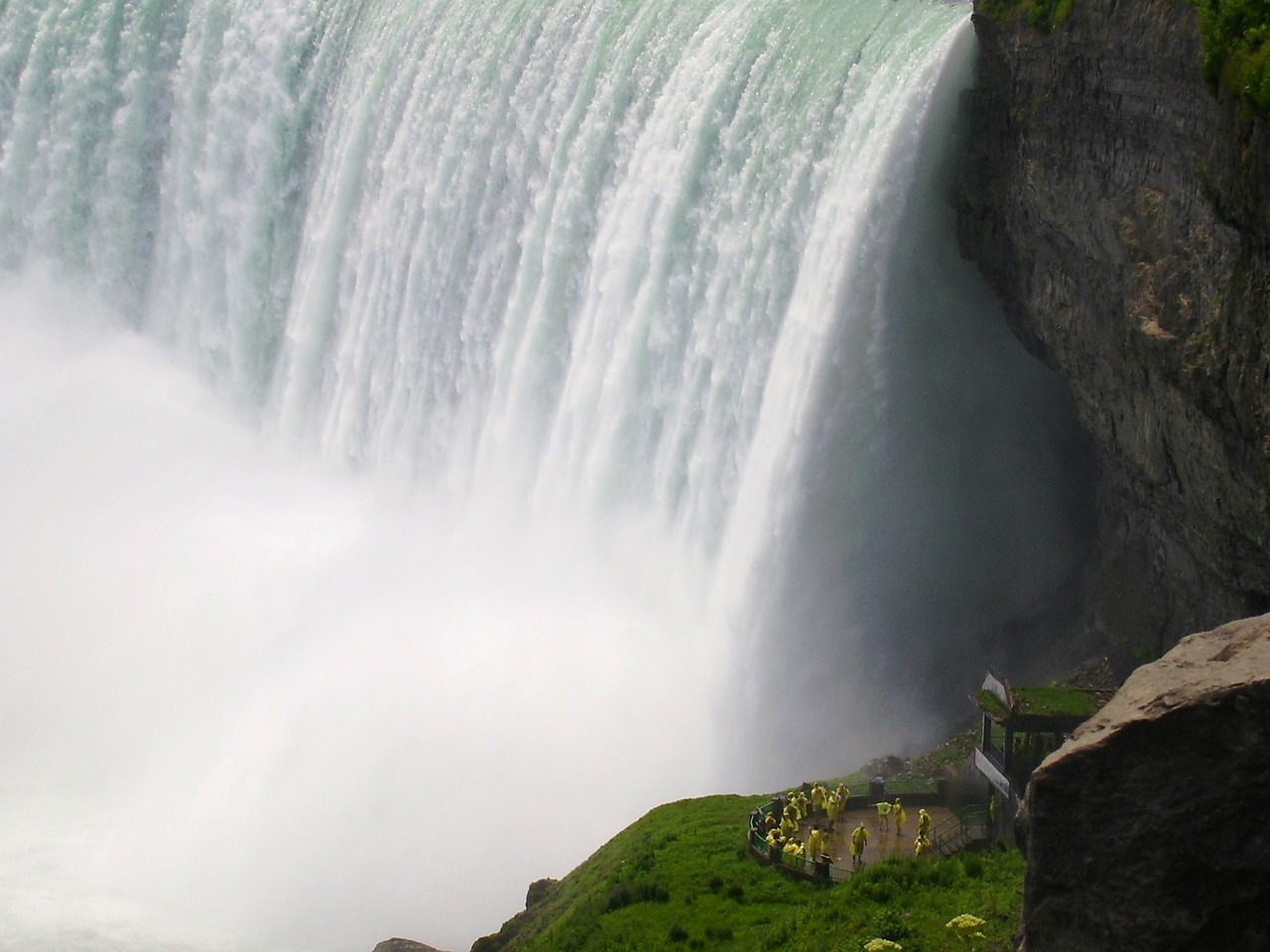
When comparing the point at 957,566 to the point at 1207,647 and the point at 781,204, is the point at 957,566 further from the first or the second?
the point at 1207,647

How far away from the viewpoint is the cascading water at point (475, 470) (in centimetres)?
2434

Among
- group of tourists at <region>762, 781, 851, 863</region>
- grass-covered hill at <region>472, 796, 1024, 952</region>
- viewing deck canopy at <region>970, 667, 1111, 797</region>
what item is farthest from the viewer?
group of tourists at <region>762, 781, 851, 863</region>

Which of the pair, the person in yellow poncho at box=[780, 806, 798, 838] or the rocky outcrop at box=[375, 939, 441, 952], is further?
the rocky outcrop at box=[375, 939, 441, 952]

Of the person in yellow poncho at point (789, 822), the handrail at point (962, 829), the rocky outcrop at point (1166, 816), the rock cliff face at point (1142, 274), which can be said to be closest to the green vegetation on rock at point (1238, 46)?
the rock cliff face at point (1142, 274)

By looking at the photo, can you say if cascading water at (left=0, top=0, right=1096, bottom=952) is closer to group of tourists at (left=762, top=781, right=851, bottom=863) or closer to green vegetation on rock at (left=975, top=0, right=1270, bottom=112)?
group of tourists at (left=762, top=781, right=851, bottom=863)

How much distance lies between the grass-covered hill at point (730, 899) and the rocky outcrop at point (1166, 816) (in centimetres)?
341

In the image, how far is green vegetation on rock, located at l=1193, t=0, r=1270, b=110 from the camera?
15609mm

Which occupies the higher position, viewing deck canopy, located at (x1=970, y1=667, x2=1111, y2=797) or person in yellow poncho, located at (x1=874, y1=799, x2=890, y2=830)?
viewing deck canopy, located at (x1=970, y1=667, x2=1111, y2=797)

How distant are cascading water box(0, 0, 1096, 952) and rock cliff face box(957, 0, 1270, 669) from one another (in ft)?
5.06

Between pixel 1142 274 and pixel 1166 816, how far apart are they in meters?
9.21

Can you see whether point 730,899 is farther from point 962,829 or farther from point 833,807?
point 962,829

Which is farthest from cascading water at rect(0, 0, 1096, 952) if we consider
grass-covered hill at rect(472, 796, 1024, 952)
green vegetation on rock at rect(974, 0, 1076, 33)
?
grass-covered hill at rect(472, 796, 1024, 952)

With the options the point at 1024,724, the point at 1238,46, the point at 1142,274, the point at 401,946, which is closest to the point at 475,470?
the point at 401,946

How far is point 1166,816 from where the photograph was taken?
1086 cm
